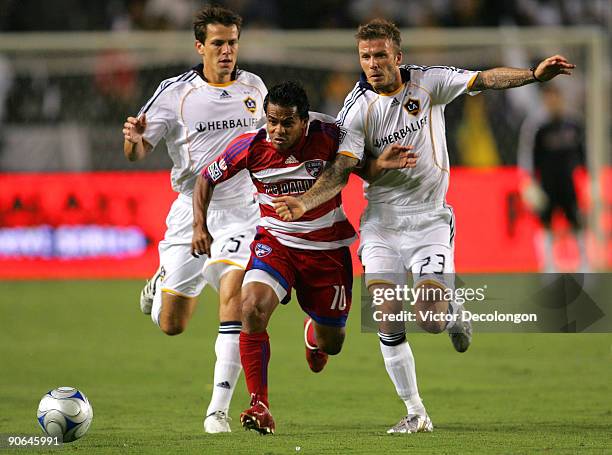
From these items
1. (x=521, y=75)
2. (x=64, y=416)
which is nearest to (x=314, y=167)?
(x=521, y=75)

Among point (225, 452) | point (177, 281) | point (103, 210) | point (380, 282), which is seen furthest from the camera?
point (103, 210)

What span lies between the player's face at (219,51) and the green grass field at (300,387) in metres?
2.22

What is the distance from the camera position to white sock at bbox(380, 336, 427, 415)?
7.07m

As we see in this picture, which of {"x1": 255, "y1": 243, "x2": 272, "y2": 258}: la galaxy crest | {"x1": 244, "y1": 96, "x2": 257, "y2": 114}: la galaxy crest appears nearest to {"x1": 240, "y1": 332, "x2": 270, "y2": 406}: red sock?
{"x1": 255, "y1": 243, "x2": 272, "y2": 258}: la galaxy crest

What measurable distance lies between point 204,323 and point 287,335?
1.29 metres

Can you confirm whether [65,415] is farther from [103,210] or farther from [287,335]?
[103,210]

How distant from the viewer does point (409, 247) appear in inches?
289

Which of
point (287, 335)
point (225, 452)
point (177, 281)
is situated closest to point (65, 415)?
point (225, 452)

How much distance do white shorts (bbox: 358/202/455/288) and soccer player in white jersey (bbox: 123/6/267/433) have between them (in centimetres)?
85

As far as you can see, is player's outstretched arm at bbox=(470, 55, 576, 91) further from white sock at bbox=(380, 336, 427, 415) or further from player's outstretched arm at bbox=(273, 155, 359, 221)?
white sock at bbox=(380, 336, 427, 415)

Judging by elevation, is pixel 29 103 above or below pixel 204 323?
above

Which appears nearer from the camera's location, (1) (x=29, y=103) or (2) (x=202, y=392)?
(2) (x=202, y=392)

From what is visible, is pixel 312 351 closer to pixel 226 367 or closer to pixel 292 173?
pixel 226 367

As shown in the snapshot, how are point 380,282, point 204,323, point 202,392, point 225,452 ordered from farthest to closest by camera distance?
point 204,323 → point 202,392 → point 380,282 → point 225,452
